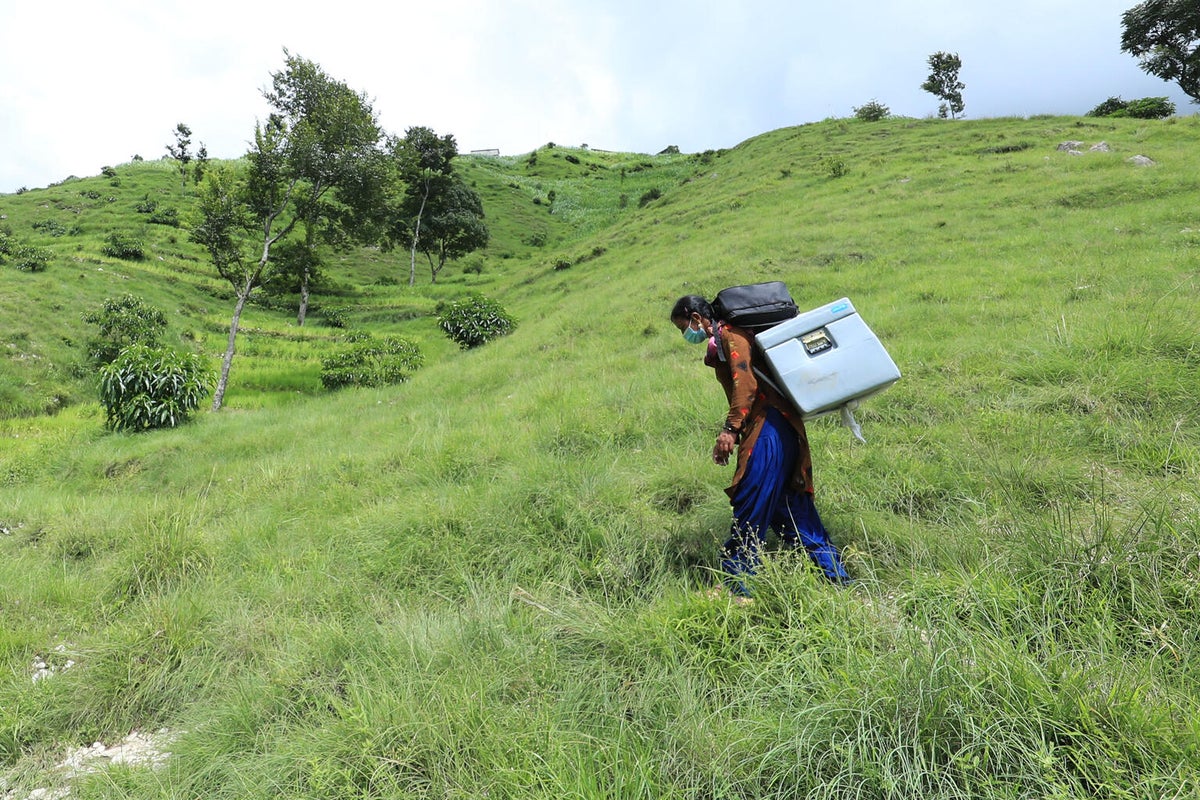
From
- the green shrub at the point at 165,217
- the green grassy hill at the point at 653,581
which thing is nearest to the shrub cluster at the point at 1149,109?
the green grassy hill at the point at 653,581

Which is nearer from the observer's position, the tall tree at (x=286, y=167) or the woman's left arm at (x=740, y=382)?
the woman's left arm at (x=740, y=382)

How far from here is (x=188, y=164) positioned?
157 feet

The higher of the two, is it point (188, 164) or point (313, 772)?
point (188, 164)

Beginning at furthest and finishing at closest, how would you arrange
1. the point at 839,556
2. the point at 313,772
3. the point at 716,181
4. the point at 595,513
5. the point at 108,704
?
the point at 716,181
the point at 595,513
the point at 839,556
the point at 108,704
the point at 313,772

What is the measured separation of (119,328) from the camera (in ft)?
52.9

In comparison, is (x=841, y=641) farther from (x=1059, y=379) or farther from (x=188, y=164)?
(x=188, y=164)

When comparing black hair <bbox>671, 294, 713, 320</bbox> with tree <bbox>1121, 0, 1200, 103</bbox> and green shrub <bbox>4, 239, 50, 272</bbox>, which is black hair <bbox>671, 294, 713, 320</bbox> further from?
tree <bbox>1121, 0, 1200, 103</bbox>

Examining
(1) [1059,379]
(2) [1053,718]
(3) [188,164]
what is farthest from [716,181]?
(3) [188,164]

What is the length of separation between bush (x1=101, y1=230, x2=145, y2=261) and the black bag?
108 feet

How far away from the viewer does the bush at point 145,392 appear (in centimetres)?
1027

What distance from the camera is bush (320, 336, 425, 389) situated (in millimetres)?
13109

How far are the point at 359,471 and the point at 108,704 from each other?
10.9 feet

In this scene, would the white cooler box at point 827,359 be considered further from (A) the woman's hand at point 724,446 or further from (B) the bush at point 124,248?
(B) the bush at point 124,248

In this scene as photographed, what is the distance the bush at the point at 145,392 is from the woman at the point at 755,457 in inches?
467
